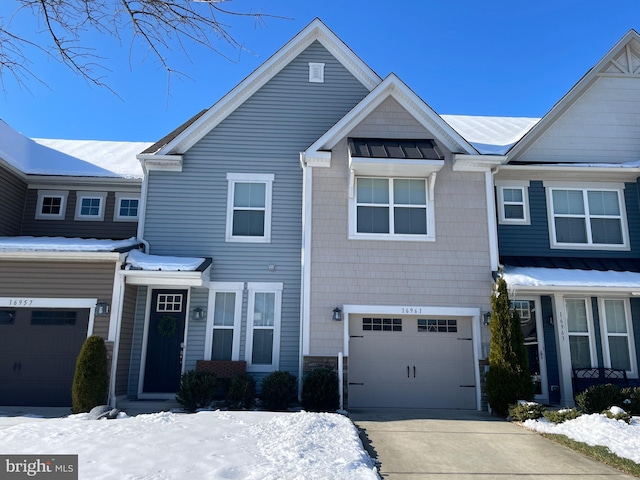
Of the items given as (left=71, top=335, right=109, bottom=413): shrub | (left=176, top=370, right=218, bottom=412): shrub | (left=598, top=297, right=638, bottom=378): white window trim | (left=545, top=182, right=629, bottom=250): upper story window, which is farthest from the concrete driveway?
(left=545, top=182, right=629, bottom=250): upper story window

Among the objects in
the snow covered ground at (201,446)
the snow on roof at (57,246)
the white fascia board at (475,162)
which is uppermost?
the white fascia board at (475,162)

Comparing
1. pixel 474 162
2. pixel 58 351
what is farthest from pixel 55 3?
pixel 474 162

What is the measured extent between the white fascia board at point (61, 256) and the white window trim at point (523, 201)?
939 centimetres

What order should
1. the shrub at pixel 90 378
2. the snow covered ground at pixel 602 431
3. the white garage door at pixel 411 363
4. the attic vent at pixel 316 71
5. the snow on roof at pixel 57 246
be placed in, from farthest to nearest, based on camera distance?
the attic vent at pixel 316 71 → the white garage door at pixel 411 363 → the snow on roof at pixel 57 246 → the shrub at pixel 90 378 → the snow covered ground at pixel 602 431

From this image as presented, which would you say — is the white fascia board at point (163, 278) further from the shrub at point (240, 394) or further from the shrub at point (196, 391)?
the shrub at point (240, 394)

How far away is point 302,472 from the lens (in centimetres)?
522

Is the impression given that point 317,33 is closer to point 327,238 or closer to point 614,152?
point 327,238

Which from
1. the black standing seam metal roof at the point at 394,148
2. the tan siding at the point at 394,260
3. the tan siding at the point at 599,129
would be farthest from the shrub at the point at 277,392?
the tan siding at the point at 599,129

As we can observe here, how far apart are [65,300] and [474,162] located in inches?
394

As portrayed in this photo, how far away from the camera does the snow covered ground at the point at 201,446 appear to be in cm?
520

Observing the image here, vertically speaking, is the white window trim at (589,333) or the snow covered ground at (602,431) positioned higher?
the white window trim at (589,333)

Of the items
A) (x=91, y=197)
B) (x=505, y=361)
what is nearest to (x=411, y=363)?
(x=505, y=361)

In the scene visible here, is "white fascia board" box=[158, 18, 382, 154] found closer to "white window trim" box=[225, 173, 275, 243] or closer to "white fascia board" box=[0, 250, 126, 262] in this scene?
"white window trim" box=[225, 173, 275, 243]

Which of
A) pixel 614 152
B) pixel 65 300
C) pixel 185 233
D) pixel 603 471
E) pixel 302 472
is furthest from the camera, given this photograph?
pixel 614 152
